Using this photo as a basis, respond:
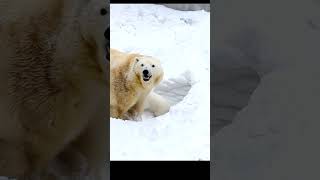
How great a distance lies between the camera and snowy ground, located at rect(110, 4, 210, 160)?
1.44 metres

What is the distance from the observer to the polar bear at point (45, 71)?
4.37 ft

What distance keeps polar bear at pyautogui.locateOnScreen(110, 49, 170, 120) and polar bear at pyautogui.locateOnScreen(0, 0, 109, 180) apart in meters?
0.09

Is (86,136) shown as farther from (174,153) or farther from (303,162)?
(303,162)

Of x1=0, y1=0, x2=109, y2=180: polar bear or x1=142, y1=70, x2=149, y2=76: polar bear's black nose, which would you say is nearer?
x1=0, y1=0, x2=109, y2=180: polar bear

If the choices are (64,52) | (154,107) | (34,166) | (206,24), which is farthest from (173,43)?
(34,166)

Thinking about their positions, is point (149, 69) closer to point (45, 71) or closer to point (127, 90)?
point (127, 90)

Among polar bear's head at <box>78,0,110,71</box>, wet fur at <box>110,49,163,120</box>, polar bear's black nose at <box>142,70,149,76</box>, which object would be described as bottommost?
wet fur at <box>110,49,163,120</box>

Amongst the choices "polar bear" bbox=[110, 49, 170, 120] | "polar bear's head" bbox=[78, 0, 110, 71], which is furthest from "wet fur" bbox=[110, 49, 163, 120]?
"polar bear's head" bbox=[78, 0, 110, 71]

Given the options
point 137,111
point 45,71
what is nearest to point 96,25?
point 45,71

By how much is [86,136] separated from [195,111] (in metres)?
0.39

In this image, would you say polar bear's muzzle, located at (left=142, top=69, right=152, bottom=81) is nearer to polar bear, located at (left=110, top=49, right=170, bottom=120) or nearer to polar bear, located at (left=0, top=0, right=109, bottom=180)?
polar bear, located at (left=110, top=49, right=170, bottom=120)

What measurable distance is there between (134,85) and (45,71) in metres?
0.32

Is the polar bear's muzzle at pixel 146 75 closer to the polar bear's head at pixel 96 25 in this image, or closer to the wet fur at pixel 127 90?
the wet fur at pixel 127 90

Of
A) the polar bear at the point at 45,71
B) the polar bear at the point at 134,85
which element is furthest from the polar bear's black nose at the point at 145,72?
the polar bear at the point at 45,71
